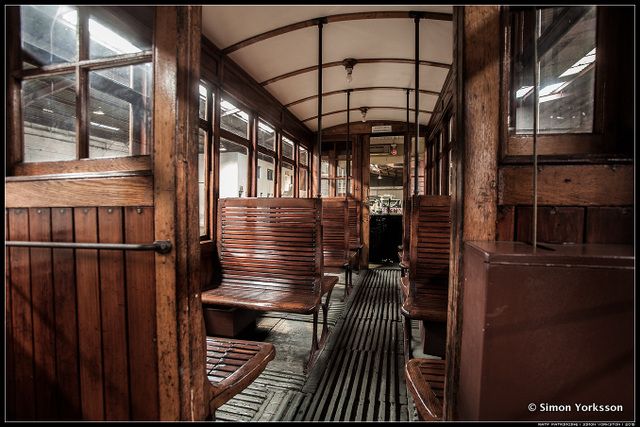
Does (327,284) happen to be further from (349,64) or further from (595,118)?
(349,64)

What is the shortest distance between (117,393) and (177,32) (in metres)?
1.70

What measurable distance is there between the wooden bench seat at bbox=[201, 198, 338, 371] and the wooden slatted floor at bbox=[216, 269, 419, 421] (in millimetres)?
243

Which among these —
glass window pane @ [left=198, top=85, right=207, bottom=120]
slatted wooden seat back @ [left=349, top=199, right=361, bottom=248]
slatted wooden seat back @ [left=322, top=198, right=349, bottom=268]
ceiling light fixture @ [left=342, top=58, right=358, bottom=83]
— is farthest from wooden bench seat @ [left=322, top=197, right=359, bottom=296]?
glass window pane @ [left=198, top=85, right=207, bottom=120]

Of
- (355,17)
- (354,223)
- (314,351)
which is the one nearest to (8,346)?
(314,351)

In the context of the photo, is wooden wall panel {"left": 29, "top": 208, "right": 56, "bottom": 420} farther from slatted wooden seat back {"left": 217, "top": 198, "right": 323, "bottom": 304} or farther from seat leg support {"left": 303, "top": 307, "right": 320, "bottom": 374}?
seat leg support {"left": 303, "top": 307, "right": 320, "bottom": 374}

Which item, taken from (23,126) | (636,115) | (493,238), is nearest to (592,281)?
(493,238)

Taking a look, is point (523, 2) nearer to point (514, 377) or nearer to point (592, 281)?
point (592, 281)

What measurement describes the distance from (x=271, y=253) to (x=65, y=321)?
1.86 m

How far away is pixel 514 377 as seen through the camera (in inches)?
34.2

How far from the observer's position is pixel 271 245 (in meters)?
3.07

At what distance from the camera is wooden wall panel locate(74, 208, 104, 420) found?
1312mm

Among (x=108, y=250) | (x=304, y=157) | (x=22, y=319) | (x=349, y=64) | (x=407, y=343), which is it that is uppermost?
(x=349, y=64)

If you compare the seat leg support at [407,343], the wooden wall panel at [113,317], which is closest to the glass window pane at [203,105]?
the wooden wall panel at [113,317]

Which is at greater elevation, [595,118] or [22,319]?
[595,118]
